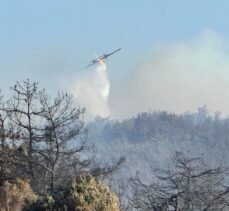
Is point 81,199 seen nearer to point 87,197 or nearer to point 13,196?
point 87,197

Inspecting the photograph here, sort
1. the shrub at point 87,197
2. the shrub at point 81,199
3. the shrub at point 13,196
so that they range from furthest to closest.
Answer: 1. the shrub at point 13,196
2. the shrub at point 87,197
3. the shrub at point 81,199

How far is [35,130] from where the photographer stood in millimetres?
29094

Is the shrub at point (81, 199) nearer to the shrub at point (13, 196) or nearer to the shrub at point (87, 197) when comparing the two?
the shrub at point (87, 197)

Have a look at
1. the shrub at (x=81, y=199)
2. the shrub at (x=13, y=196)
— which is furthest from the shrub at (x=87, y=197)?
the shrub at (x=13, y=196)

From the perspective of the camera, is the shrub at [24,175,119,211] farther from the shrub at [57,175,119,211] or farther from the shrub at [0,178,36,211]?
the shrub at [0,178,36,211]

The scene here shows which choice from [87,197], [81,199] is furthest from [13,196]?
[81,199]

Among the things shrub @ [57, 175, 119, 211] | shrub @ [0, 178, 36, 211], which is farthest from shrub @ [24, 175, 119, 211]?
shrub @ [0, 178, 36, 211]

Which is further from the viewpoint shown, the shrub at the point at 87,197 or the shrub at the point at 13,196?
the shrub at the point at 13,196

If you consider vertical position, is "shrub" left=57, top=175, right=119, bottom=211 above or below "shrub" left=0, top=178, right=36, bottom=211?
below

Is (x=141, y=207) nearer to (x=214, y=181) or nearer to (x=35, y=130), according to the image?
(x=214, y=181)

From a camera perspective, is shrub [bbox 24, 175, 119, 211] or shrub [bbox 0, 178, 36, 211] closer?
shrub [bbox 24, 175, 119, 211]

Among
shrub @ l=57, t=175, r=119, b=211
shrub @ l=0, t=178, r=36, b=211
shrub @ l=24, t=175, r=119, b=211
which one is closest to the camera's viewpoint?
shrub @ l=24, t=175, r=119, b=211

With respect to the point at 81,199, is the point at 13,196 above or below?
above

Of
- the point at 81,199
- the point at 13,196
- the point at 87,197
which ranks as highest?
the point at 13,196
